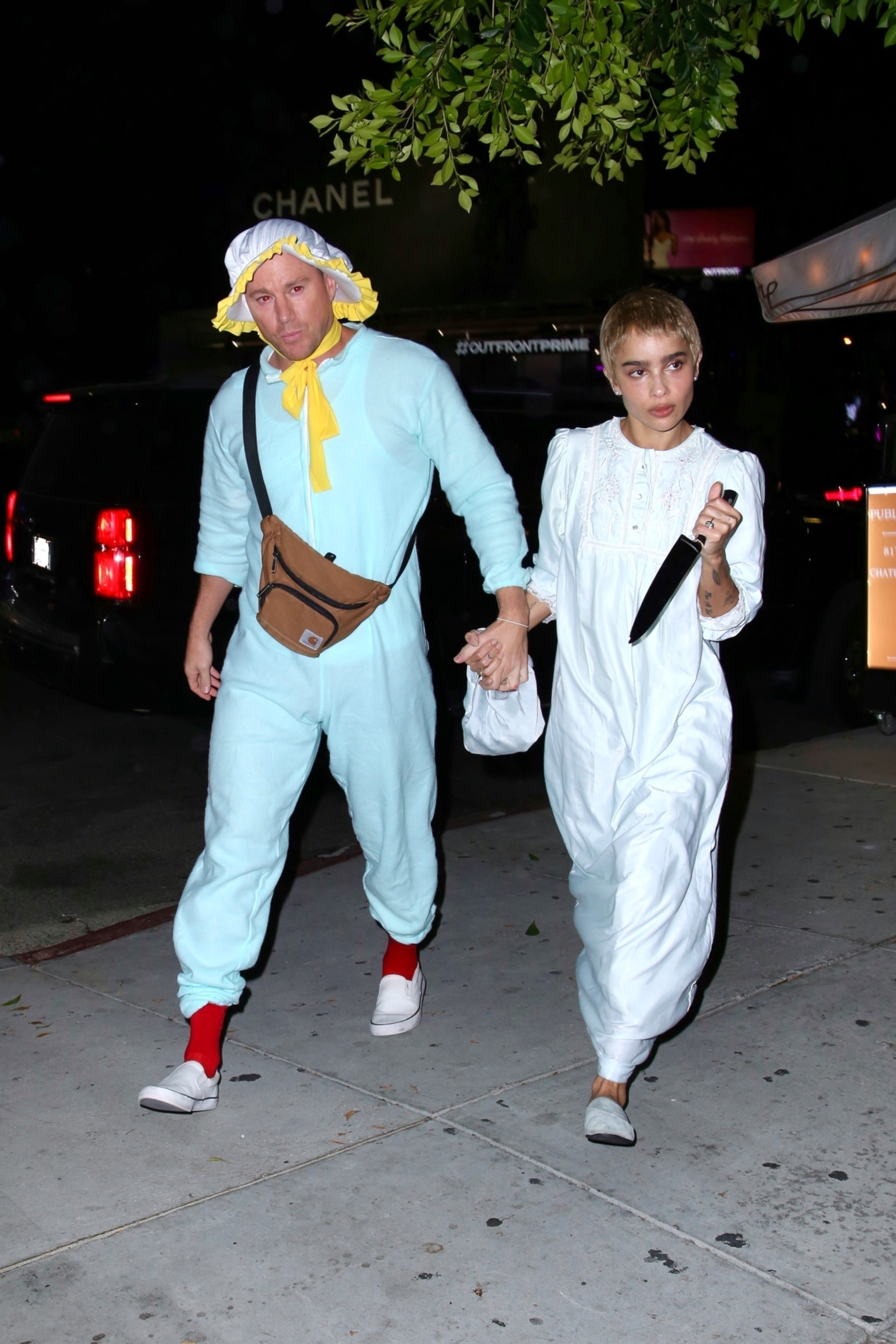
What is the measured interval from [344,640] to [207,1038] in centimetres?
103

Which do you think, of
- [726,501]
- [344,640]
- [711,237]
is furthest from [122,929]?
[711,237]

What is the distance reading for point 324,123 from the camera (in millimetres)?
4594

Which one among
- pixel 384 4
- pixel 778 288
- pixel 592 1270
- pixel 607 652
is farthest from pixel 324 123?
pixel 384 4

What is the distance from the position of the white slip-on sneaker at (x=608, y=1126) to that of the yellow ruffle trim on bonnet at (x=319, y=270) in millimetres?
1910

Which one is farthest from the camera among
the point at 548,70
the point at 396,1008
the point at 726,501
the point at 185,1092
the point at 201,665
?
the point at 548,70

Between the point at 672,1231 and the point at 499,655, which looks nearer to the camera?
the point at 672,1231

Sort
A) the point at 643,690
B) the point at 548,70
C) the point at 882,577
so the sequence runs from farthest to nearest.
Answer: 1. the point at 882,577
2. the point at 548,70
3. the point at 643,690

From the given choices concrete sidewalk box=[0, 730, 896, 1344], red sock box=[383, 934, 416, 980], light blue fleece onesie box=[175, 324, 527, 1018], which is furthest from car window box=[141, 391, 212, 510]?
red sock box=[383, 934, 416, 980]

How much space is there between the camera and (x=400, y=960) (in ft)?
12.9

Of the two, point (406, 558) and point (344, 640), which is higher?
point (406, 558)

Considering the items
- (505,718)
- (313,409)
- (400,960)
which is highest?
(313,409)

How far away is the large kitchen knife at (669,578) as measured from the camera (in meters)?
3.05

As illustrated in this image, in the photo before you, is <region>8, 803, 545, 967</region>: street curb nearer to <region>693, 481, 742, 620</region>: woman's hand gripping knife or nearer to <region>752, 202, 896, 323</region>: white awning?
<region>693, 481, 742, 620</region>: woman's hand gripping knife

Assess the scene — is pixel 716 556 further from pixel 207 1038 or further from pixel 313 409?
pixel 207 1038
